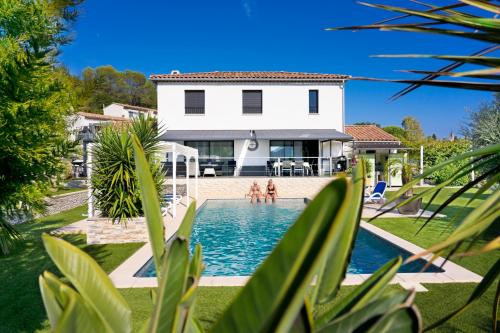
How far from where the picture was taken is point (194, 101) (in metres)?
34.3

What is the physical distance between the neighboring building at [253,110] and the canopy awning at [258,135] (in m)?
0.28

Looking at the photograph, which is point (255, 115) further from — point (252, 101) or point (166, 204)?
point (166, 204)

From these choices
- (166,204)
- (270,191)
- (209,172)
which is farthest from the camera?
(209,172)

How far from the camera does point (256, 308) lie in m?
0.64

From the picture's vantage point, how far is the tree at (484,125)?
49.3ft

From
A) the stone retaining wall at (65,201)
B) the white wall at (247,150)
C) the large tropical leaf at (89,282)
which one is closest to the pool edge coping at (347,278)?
the large tropical leaf at (89,282)

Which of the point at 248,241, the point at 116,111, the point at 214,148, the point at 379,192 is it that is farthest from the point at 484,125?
the point at 116,111

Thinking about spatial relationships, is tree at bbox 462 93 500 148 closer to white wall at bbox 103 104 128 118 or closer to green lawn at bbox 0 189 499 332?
green lawn at bbox 0 189 499 332

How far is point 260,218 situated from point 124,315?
1840 centimetres

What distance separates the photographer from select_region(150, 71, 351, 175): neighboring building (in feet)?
111

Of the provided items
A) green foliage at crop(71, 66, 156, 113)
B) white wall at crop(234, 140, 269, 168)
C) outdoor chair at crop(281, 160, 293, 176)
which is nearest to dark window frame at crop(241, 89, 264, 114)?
white wall at crop(234, 140, 269, 168)

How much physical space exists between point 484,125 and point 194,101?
24993 mm

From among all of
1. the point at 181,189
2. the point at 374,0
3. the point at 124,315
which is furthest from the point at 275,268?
the point at 181,189

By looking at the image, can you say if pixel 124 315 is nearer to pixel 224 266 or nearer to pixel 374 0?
pixel 374 0
